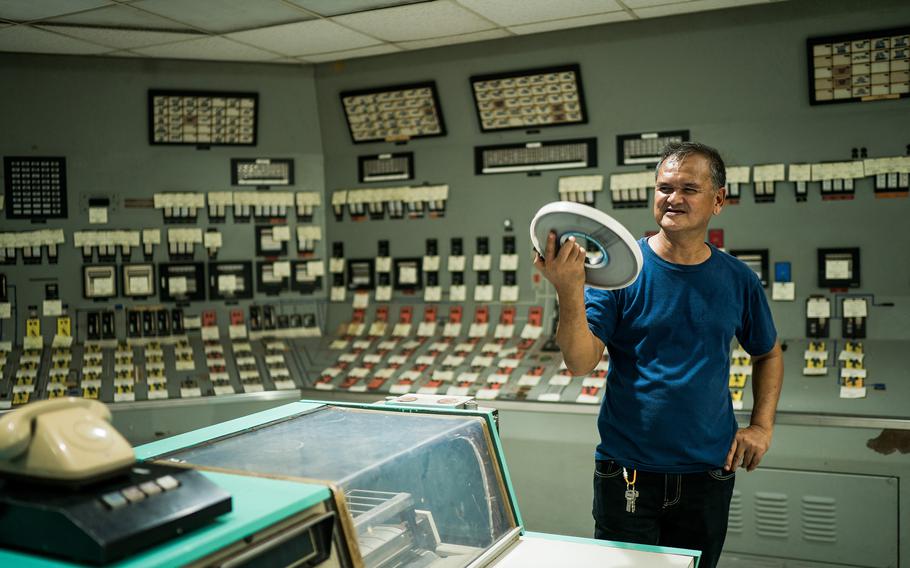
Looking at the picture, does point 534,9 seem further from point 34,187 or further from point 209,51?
point 34,187

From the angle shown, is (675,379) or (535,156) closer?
(675,379)

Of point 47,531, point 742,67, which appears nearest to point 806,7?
point 742,67

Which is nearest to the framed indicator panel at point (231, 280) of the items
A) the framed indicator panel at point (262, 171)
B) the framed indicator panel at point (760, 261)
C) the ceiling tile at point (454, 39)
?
the framed indicator panel at point (262, 171)

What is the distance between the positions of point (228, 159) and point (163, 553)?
424 centimetres

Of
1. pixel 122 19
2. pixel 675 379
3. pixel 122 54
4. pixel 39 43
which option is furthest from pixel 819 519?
pixel 39 43

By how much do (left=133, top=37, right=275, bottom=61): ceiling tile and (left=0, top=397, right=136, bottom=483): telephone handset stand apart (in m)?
3.56

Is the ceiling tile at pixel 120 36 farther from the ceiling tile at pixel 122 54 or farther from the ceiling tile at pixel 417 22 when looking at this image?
the ceiling tile at pixel 417 22

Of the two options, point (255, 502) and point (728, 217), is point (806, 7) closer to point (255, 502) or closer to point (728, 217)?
point (728, 217)

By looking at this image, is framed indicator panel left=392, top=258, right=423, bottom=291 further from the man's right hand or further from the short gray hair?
the man's right hand

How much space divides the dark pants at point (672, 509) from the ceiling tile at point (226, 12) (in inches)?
108

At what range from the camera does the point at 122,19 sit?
12.6 ft

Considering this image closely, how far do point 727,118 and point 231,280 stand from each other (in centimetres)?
310

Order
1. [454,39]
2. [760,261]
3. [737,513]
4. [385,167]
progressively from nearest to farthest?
1. [737,513]
2. [760,261]
3. [454,39]
4. [385,167]

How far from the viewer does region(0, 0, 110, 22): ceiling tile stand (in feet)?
11.5
